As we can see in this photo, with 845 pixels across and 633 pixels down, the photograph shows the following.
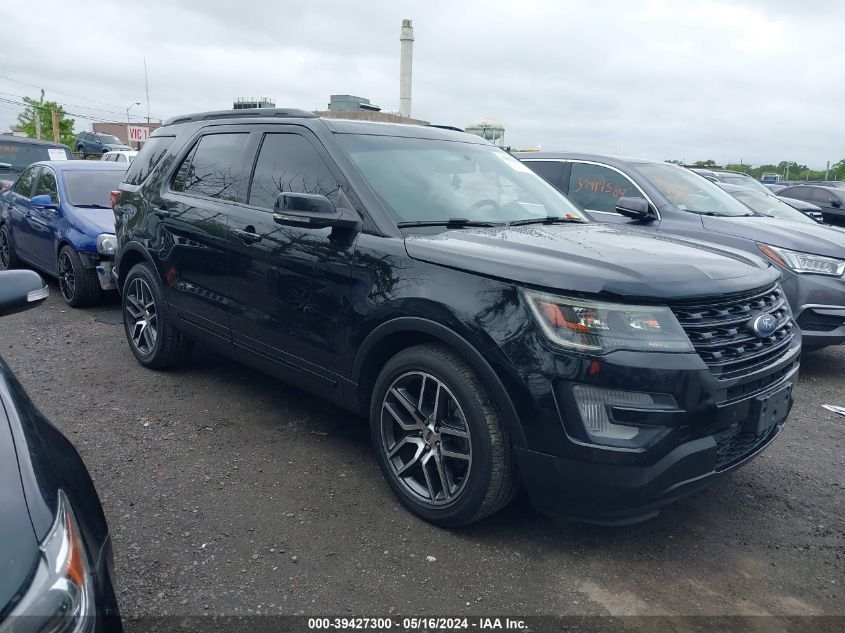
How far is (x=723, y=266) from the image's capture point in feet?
10.1

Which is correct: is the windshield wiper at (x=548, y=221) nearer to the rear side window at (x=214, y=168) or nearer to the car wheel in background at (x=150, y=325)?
the rear side window at (x=214, y=168)

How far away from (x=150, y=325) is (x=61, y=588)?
401 centimetres

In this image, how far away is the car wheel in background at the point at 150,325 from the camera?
A: 5.00 meters

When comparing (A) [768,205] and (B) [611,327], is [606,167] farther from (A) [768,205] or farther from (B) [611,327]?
(B) [611,327]

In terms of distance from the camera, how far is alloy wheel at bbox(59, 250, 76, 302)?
733cm

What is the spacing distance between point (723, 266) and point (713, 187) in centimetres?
455

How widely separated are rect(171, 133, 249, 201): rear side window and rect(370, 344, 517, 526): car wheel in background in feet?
5.92

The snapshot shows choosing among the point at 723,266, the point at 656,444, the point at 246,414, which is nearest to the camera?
the point at 656,444

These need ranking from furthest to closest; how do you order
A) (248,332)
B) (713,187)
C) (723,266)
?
(713,187) < (248,332) < (723,266)

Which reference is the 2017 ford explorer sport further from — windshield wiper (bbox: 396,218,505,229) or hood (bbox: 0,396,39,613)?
hood (bbox: 0,396,39,613)

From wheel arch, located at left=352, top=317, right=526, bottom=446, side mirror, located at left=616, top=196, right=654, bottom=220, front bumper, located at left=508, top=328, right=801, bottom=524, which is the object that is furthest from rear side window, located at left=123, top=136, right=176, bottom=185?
front bumper, located at left=508, top=328, right=801, bottom=524

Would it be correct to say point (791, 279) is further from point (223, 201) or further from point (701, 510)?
point (223, 201)

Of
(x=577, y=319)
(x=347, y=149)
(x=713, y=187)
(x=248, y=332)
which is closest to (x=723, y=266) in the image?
(x=577, y=319)

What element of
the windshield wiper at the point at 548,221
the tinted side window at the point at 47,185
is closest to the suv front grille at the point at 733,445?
the windshield wiper at the point at 548,221
